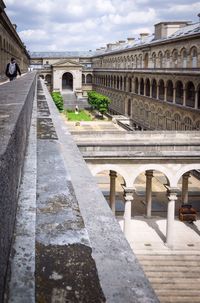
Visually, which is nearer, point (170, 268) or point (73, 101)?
point (170, 268)

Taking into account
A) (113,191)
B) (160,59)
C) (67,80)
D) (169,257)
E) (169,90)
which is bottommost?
(169,257)

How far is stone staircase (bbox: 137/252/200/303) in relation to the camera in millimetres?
13867

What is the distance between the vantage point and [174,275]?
50.7 ft

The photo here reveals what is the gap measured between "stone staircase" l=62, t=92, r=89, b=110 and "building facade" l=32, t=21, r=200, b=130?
507 cm

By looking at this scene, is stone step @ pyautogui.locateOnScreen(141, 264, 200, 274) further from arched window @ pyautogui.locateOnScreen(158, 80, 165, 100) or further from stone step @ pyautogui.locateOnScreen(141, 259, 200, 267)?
arched window @ pyautogui.locateOnScreen(158, 80, 165, 100)

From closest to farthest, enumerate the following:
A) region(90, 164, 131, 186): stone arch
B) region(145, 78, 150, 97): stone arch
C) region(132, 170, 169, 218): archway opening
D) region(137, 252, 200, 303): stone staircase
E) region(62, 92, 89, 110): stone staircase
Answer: region(137, 252, 200, 303): stone staircase, region(90, 164, 131, 186): stone arch, region(132, 170, 169, 218): archway opening, region(145, 78, 150, 97): stone arch, region(62, 92, 89, 110): stone staircase

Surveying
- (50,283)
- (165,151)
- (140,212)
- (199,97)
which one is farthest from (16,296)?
(199,97)

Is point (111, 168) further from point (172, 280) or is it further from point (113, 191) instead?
point (172, 280)

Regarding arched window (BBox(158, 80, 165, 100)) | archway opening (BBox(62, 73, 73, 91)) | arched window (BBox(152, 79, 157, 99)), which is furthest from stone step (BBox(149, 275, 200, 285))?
archway opening (BBox(62, 73, 73, 91))

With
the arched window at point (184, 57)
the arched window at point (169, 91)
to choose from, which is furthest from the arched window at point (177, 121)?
the arched window at point (184, 57)

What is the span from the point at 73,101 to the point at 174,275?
77223 millimetres

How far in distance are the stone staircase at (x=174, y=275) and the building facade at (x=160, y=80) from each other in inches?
862

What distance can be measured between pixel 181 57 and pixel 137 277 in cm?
4426

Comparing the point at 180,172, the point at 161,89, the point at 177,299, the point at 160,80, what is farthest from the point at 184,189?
the point at 161,89
